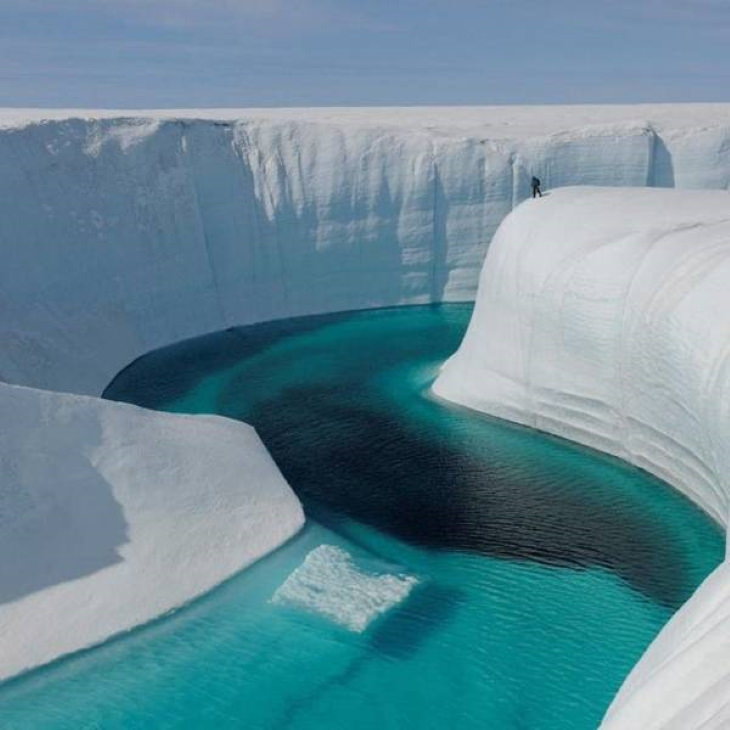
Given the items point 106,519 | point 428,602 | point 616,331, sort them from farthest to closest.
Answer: point 616,331 < point 106,519 < point 428,602

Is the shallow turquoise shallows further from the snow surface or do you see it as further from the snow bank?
the snow surface

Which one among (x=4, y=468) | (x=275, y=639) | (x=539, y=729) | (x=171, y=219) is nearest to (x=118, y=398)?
(x=171, y=219)

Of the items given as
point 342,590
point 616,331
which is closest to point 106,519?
point 342,590

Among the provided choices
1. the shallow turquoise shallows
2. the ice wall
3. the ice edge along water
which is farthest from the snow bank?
the ice wall

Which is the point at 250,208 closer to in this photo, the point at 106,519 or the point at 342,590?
the point at 106,519

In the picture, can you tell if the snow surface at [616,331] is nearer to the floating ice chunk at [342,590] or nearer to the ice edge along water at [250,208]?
the floating ice chunk at [342,590]

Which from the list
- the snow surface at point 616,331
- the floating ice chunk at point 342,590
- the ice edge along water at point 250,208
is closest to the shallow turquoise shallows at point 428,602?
the floating ice chunk at point 342,590

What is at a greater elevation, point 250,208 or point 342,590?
point 250,208

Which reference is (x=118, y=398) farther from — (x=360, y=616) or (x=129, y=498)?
(x=360, y=616)
